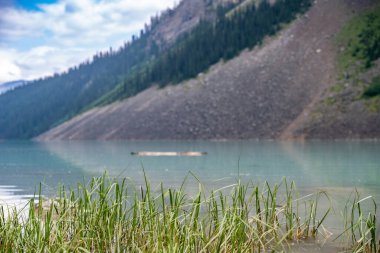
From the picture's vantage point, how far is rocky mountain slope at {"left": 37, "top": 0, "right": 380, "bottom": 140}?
134500 millimetres

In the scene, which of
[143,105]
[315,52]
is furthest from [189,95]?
[315,52]

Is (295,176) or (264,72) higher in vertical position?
(264,72)

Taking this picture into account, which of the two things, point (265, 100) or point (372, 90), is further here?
point (265, 100)

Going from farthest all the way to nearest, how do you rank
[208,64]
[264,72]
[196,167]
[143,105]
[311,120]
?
[208,64]
[143,105]
[264,72]
[311,120]
[196,167]

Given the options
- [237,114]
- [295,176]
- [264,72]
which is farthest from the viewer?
[264,72]

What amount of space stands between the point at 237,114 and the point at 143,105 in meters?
35.1

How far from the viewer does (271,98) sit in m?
146

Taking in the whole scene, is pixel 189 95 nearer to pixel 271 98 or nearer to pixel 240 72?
pixel 240 72

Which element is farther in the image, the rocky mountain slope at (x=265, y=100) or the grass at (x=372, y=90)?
the rocky mountain slope at (x=265, y=100)

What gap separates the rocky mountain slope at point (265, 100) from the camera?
134m

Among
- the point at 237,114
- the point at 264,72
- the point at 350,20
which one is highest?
the point at 350,20

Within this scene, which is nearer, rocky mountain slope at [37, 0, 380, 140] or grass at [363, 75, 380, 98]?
grass at [363, 75, 380, 98]

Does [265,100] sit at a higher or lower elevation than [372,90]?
lower

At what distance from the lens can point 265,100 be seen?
146 metres
